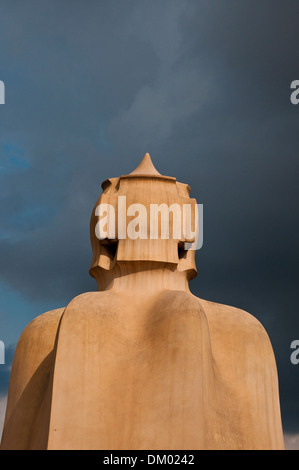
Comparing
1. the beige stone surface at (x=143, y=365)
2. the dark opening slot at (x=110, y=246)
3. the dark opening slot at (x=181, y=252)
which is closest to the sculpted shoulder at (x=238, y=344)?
the beige stone surface at (x=143, y=365)

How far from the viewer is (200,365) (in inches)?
461

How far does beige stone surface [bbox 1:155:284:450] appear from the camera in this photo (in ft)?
37.9

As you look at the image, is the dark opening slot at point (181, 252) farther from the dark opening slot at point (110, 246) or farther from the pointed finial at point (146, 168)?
the pointed finial at point (146, 168)

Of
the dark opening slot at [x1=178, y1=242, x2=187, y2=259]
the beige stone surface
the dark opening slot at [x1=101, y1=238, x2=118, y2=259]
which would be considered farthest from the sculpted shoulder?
the dark opening slot at [x1=101, y1=238, x2=118, y2=259]

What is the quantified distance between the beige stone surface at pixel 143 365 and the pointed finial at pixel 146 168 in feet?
0.48

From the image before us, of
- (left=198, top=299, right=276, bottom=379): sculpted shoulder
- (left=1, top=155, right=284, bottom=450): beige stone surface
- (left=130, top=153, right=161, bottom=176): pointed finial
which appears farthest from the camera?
(left=130, top=153, right=161, bottom=176): pointed finial

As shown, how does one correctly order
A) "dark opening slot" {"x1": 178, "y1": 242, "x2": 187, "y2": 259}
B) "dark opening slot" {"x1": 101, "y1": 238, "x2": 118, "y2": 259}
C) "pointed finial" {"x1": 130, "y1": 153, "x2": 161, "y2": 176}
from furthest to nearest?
"pointed finial" {"x1": 130, "y1": 153, "x2": 161, "y2": 176} < "dark opening slot" {"x1": 178, "y1": 242, "x2": 187, "y2": 259} < "dark opening slot" {"x1": 101, "y1": 238, "x2": 118, "y2": 259}

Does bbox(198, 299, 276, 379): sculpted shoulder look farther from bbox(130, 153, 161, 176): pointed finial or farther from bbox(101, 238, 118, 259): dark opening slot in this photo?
bbox(130, 153, 161, 176): pointed finial

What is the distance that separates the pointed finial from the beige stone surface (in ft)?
0.48
